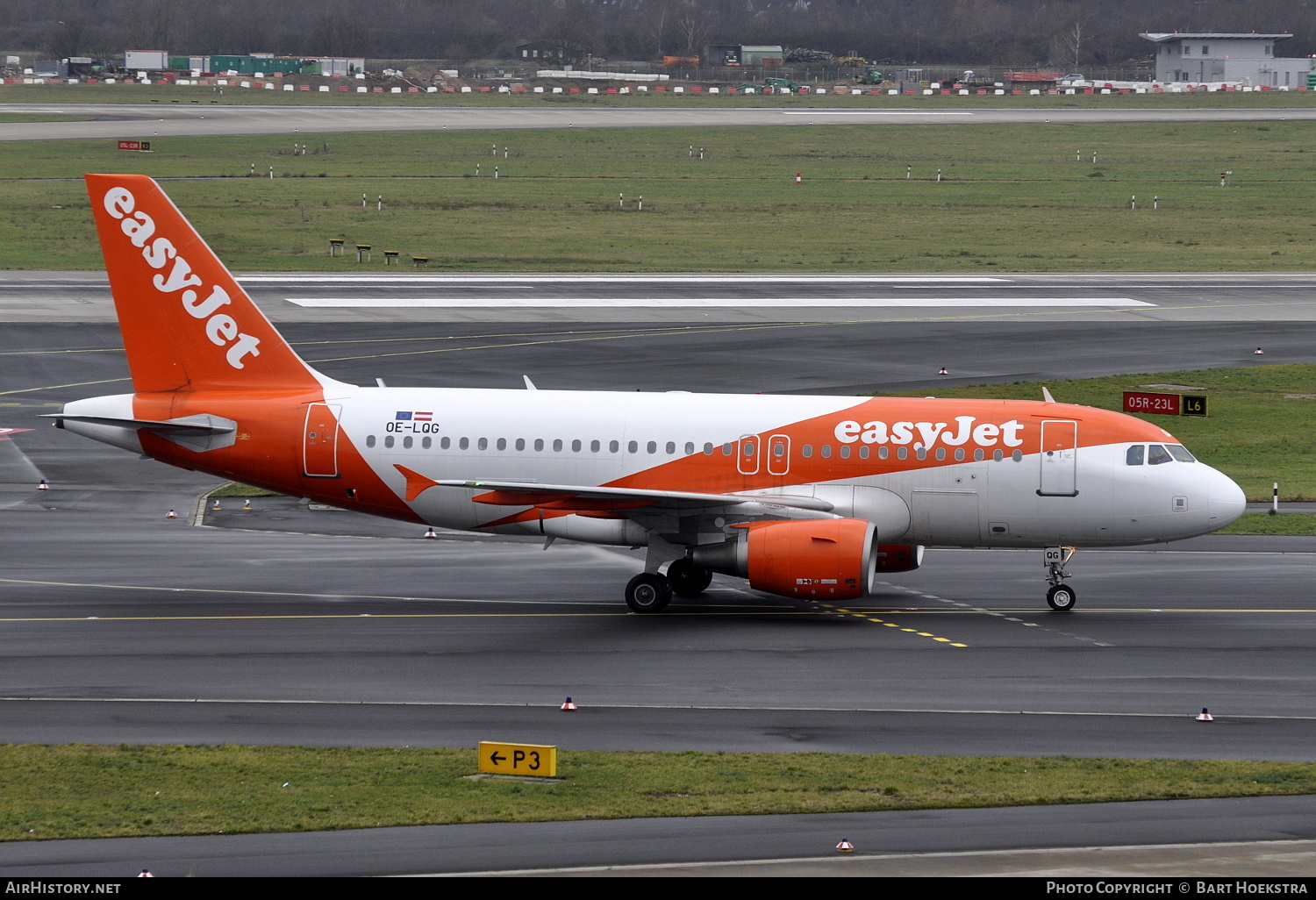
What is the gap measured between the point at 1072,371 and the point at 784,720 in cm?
3923

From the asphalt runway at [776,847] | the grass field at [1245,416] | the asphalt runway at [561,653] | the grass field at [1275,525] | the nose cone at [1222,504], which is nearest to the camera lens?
the asphalt runway at [776,847]

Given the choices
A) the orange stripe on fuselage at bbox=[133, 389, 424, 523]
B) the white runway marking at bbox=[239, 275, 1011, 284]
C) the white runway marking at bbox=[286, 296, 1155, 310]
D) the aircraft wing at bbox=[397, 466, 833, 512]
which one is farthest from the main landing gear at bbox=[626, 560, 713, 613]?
the white runway marking at bbox=[239, 275, 1011, 284]

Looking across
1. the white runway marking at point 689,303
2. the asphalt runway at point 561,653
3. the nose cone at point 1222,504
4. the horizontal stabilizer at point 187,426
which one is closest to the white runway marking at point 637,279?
the white runway marking at point 689,303

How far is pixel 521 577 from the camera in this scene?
3741 centimetres

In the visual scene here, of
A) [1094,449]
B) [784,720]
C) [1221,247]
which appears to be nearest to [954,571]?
[1094,449]

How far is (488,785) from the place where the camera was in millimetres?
22062

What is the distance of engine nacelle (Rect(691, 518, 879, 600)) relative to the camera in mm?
31844

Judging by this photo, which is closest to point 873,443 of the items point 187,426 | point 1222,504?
point 1222,504

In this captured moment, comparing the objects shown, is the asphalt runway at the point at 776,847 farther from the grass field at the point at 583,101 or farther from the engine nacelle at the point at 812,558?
the grass field at the point at 583,101

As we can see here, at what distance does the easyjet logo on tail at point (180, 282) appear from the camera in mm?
35125

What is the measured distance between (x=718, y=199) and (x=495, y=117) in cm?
6010

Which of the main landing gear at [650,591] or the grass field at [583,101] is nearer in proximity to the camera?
the main landing gear at [650,591]

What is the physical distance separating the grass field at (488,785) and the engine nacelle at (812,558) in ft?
27.4

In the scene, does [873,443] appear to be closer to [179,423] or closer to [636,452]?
[636,452]
